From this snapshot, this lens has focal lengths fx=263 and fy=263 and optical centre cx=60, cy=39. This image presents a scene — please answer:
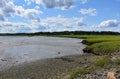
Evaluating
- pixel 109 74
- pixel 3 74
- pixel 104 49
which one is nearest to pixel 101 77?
pixel 109 74

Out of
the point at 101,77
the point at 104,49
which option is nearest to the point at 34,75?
the point at 101,77

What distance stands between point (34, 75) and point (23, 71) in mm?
Result: 3212

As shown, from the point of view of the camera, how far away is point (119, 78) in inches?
742

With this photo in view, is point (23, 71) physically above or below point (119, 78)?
below

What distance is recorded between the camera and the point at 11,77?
28250 millimetres

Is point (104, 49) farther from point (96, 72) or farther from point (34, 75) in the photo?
point (96, 72)

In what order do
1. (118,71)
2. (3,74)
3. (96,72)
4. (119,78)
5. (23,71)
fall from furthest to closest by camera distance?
(23,71) → (3,74) → (96,72) → (118,71) → (119,78)

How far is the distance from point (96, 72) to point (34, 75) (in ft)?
30.8

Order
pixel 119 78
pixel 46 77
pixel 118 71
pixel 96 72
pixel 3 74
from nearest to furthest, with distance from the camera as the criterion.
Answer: pixel 119 78 < pixel 118 71 < pixel 96 72 < pixel 46 77 < pixel 3 74

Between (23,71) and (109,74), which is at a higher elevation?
(109,74)

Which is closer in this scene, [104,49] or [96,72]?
[96,72]

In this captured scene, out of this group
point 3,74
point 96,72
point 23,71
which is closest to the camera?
point 96,72

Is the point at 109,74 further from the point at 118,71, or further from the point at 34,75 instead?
the point at 34,75

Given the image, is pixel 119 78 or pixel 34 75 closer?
pixel 119 78
